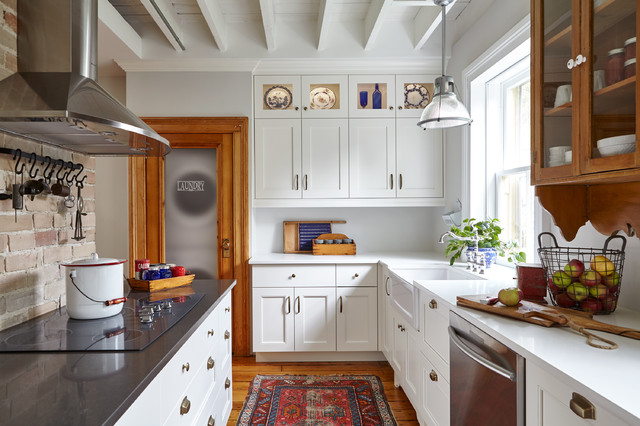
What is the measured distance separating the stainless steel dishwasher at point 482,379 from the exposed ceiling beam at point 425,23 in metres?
2.19

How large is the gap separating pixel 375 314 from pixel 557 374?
2279 millimetres

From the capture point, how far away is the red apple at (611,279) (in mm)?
1370

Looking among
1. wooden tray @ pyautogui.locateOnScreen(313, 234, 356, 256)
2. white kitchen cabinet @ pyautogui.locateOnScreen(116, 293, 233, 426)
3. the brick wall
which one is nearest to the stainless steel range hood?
the brick wall

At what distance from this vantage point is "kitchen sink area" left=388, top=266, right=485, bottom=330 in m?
2.23

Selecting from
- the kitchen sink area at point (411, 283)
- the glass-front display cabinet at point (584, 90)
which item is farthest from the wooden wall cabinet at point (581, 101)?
the kitchen sink area at point (411, 283)

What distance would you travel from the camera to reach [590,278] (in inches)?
54.4

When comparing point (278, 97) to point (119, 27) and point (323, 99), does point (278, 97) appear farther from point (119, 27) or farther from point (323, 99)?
point (119, 27)

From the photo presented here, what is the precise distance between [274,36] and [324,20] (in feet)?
1.76

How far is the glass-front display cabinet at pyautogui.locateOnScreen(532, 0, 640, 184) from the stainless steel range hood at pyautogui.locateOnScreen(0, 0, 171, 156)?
5.17 feet

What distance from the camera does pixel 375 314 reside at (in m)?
3.19

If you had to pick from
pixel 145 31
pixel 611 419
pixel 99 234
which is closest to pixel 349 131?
pixel 145 31

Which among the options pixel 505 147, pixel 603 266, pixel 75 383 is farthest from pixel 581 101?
pixel 75 383

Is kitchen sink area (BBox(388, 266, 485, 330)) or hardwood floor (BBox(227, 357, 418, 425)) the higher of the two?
kitchen sink area (BBox(388, 266, 485, 330))

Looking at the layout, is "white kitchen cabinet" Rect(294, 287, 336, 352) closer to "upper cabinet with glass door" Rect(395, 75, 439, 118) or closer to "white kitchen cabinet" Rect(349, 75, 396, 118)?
"white kitchen cabinet" Rect(349, 75, 396, 118)
